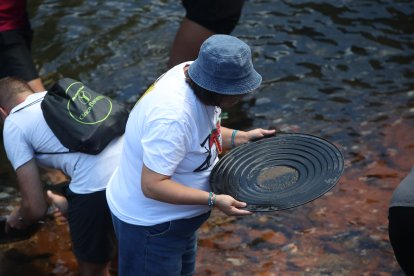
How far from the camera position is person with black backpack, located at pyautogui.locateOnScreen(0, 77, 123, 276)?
370cm

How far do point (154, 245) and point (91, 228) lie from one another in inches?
29.3

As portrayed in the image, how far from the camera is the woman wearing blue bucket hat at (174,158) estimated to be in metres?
2.89

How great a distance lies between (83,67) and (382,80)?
9.63 ft

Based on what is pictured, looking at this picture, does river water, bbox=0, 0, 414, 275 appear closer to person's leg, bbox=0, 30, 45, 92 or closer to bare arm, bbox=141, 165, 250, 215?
person's leg, bbox=0, 30, 45, 92

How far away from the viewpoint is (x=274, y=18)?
7668 millimetres

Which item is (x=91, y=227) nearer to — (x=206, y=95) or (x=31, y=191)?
(x=31, y=191)

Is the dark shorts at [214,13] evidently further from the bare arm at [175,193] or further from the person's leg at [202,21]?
the bare arm at [175,193]

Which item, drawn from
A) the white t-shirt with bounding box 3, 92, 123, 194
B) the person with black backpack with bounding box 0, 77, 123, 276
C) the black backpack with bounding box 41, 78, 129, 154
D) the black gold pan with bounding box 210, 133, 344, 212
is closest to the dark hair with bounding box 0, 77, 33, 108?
the person with black backpack with bounding box 0, 77, 123, 276

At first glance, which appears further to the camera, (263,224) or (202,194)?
(263,224)

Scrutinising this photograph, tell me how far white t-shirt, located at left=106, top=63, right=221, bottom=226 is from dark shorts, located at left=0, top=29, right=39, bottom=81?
2217 mm

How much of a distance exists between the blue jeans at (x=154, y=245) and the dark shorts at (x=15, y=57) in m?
2.32

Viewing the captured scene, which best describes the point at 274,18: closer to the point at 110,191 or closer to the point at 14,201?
the point at 14,201

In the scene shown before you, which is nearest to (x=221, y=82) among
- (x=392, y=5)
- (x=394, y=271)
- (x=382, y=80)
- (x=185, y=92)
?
(x=185, y=92)

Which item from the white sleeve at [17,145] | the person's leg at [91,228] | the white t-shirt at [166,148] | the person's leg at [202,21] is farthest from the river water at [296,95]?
the white t-shirt at [166,148]
